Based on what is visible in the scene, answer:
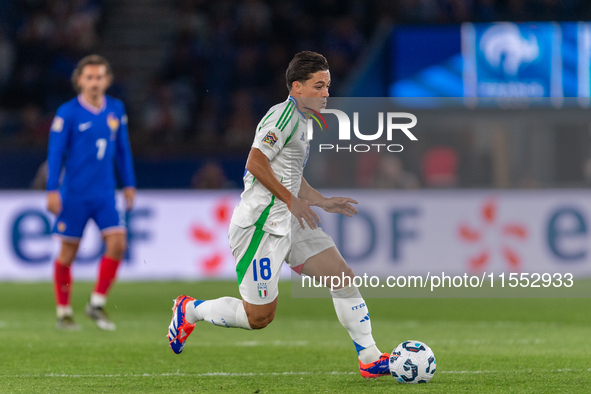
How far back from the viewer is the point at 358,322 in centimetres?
522

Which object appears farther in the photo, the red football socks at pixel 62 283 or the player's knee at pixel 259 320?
the red football socks at pixel 62 283

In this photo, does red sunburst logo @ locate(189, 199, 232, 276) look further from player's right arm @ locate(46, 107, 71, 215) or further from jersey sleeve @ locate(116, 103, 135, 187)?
player's right arm @ locate(46, 107, 71, 215)

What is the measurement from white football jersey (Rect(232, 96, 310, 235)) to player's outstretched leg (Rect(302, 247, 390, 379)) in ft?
0.88

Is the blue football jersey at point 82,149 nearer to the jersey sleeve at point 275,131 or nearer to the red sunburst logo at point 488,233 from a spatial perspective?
the jersey sleeve at point 275,131

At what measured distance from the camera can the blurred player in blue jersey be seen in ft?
25.6

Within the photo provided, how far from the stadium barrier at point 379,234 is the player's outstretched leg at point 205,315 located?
6.31 meters

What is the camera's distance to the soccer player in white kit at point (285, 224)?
4973 mm

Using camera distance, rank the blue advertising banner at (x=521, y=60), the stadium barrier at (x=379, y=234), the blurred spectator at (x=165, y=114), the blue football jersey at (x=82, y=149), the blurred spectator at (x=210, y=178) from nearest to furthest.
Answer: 1. the blue football jersey at (x=82, y=149)
2. the stadium barrier at (x=379, y=234)
3. the blue advertising banner at (x=521, y=60)
4. the blurred spectator at (x=210, y=178)
5. the blurred spectator at (x=165, y=114)

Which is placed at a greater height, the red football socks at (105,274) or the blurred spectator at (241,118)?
the blurred spectator at (241,118)

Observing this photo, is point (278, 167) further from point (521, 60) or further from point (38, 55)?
point (38, 55)

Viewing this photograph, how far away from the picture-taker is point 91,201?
7.83 metres

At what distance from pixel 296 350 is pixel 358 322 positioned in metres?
1.54

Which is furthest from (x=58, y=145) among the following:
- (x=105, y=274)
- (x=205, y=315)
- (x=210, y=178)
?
(x=210, y=178)

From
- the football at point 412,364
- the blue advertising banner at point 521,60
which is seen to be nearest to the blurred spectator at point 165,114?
the blue advertising banner at point 521,60
